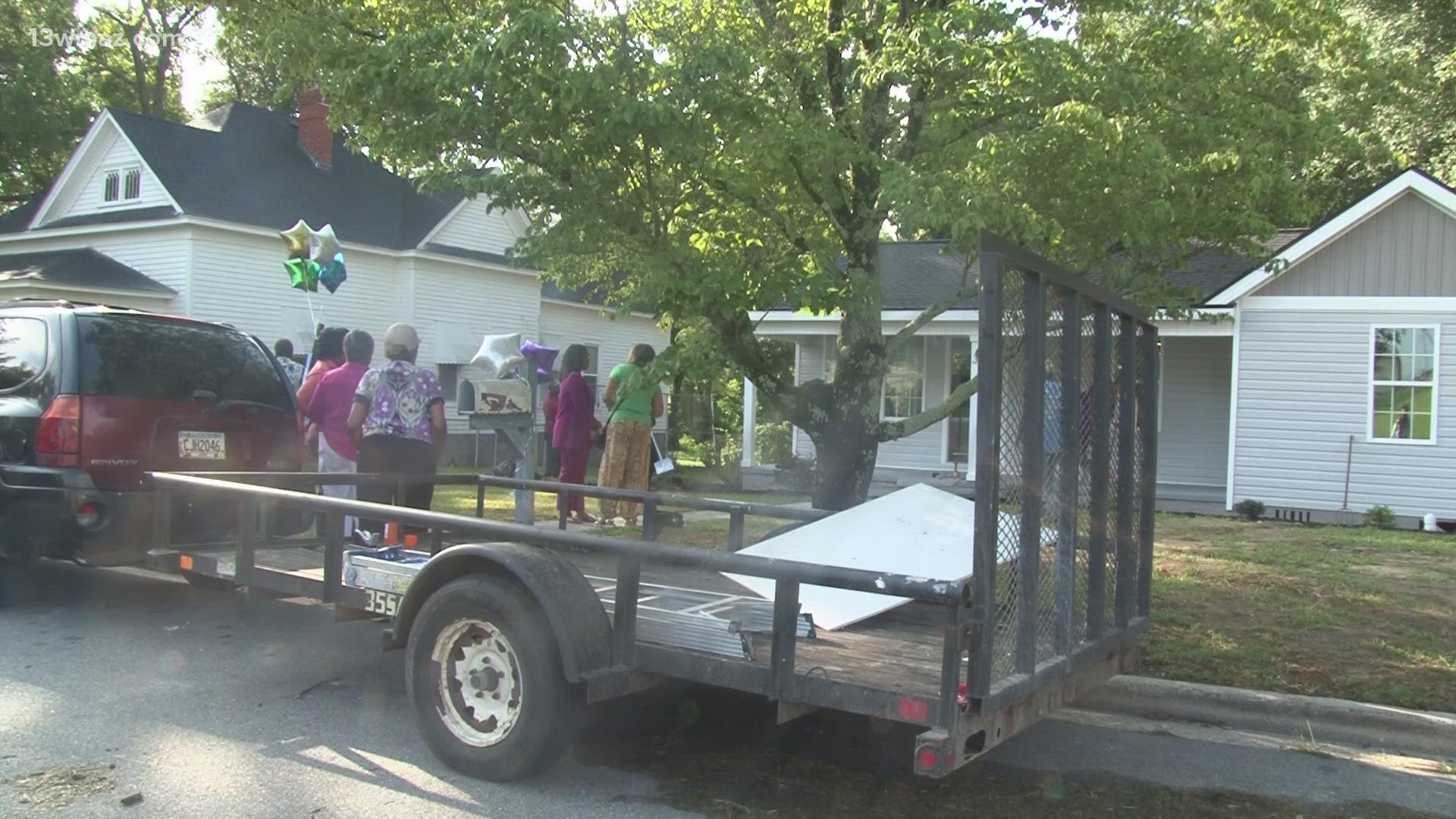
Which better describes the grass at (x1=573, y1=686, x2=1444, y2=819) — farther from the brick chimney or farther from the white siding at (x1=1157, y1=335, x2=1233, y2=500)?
the brick chimney

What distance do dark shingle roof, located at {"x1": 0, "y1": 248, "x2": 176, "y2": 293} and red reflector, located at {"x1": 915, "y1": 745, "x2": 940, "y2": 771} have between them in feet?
66.2

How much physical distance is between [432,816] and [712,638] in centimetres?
118

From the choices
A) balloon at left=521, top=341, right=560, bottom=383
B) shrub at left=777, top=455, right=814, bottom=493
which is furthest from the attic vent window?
shrub at left=777, top=455, right=814, bottom=493

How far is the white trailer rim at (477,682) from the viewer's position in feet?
14.8

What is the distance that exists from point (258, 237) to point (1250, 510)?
17.5 metres

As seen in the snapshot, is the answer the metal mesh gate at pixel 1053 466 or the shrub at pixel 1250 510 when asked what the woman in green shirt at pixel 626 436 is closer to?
the metal mesh gate at pixel 1053 466

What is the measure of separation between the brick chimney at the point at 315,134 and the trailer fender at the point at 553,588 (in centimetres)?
2232

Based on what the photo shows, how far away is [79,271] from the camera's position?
20.8m

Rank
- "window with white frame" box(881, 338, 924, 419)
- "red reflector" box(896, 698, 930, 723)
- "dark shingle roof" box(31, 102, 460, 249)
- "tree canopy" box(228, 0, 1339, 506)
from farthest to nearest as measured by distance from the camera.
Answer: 1. "dark shingle roof" box(31, 102, 460, 249)
2. "window with white frame" box(881, 338, 924, 419)
3. "tree canopy" box(228, 0, 1339, 506)
4. "red reflector" box(896, 698, 930, 723)

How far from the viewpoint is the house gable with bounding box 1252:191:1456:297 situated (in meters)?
14.4

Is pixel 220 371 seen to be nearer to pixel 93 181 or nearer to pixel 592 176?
pixel 592 176

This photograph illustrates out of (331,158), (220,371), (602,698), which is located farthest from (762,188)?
(331,158)

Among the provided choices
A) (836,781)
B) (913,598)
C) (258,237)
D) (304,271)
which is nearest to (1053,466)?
(913,598)

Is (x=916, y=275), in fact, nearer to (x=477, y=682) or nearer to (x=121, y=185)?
(x=121, y=185)
